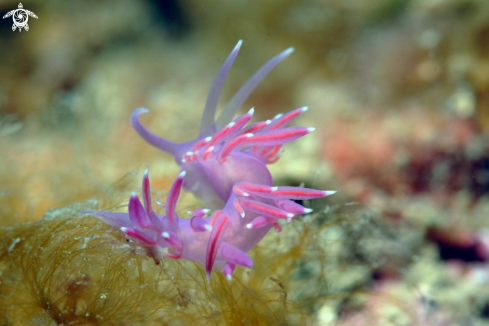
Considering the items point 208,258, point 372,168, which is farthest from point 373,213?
point 208,258

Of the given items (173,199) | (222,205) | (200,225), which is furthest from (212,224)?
(222,205)

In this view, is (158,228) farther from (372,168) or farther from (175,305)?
(372,168)

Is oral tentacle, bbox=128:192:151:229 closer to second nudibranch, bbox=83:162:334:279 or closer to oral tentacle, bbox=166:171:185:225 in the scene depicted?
second nudibranch, bbox=83:162:334:279

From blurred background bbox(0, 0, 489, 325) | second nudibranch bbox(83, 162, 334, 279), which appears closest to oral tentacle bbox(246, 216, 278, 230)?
second nudibranch bbox(83, 162, 334, 279)

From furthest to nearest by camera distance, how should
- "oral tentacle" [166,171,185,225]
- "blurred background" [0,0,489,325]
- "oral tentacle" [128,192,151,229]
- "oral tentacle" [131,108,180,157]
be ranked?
"blurred background" [0,0,489,325]
"oral tentacle" [131,108,180,157]
"oral tentacle" [166,171,185,225]
"oral tentacle" [128,192,151,229]

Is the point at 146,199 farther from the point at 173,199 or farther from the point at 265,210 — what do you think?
the point at 265,210

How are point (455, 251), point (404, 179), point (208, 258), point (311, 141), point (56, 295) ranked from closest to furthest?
point (208, 258) → point (56, 295) → point (455, 251) → point (404, 179) → point (311, 141)

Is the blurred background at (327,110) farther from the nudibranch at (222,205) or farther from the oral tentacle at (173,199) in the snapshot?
the oral tentacle at (173,199)
